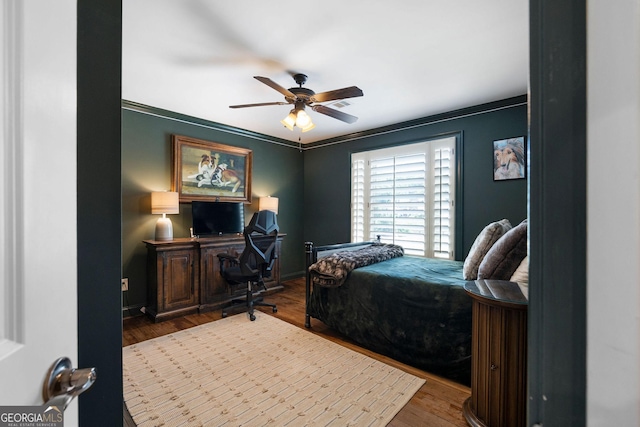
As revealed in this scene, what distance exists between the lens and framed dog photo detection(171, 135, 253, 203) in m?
3.79

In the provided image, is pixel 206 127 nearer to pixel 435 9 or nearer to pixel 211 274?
pixel 211 274

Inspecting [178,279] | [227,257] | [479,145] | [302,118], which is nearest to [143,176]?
[178,279]

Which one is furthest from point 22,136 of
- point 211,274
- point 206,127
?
point 206,127

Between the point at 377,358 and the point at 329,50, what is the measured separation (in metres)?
2.64

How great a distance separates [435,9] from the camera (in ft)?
5.90

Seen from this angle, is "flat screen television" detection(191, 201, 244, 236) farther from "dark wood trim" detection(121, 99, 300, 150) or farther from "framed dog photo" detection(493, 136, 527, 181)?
"framed dog photo" detection(493, 136, 527, 181)

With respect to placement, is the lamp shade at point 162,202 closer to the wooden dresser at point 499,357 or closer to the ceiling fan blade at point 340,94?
the ceiling fan blade at point 340,94

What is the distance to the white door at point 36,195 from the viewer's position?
0.43 meters

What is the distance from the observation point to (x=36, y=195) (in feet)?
1.56

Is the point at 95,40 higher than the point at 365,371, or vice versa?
the point at 95,40

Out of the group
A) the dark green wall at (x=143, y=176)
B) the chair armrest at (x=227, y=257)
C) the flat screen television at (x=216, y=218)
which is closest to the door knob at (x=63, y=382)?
the chair armrest at (x=227, y=257)

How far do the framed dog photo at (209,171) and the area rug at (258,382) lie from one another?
197 centimetres
